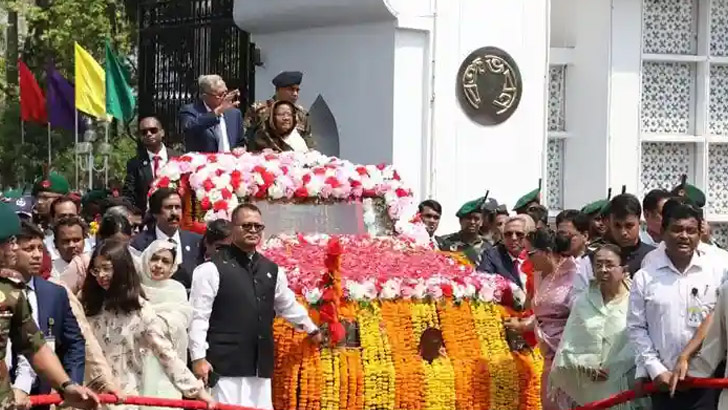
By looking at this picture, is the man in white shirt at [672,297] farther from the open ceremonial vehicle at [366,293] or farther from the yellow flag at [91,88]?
the yellow flag at [91,88]

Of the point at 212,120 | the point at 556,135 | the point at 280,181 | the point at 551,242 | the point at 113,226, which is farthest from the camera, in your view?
the point at 556,135

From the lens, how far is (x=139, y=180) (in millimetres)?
14250

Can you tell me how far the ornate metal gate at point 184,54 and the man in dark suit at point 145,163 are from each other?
13.1 feet

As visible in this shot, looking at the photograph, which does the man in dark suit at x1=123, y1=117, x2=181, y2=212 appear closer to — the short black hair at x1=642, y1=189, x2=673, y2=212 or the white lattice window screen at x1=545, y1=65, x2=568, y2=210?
the short black hair at x1=642, y1=189, x2=673, y2=212

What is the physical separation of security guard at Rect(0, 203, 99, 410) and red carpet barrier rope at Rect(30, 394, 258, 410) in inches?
14.5

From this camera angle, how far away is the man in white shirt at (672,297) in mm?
9539

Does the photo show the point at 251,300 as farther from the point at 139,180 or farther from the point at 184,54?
the point at 184,54

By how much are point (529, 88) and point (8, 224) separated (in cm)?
988

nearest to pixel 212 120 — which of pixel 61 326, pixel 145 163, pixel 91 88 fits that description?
pixel 145 163

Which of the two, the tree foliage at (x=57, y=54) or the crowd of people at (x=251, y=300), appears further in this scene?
the tree foliage at (x=57, y=54)

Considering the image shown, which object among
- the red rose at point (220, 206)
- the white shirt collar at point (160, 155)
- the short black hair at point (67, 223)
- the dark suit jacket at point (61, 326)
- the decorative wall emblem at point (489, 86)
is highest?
the decorative wall emblem at point (489, 86)

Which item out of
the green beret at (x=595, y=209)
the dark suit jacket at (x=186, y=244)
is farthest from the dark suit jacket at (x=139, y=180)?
the green beret at (x=595, y=209)

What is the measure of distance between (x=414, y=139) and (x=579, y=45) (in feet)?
7.75

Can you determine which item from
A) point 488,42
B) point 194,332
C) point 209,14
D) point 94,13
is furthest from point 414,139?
point 94,13
